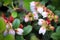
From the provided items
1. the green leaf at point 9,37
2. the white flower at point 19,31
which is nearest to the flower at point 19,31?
the white flower at point 19,31

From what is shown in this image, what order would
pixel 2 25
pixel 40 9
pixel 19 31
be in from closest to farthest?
pixel 2 25 < pixel 19 31 < pixel 40 9

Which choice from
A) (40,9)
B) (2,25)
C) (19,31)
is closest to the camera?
(2,25)

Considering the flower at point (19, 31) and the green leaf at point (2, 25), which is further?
the flower at point (19, 31)

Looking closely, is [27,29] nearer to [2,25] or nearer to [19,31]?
[19,31]

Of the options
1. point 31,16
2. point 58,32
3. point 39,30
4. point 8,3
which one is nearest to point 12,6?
point 8,3

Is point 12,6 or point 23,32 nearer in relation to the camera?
point 23,32

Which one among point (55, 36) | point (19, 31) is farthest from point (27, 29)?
point (55, 36)

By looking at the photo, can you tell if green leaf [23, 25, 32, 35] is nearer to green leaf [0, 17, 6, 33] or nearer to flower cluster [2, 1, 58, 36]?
flower cluster [2, 1, 58, 36]

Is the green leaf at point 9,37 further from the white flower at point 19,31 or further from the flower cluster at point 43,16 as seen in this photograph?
the flower cluster at point 43,16

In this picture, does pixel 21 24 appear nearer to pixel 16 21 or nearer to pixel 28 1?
pixel 16 21

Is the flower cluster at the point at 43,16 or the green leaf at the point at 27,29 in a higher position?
the flower cluster at the point at 43,16

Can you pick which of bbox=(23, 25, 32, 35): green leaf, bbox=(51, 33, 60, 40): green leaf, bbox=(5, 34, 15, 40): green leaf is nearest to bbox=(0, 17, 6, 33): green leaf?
bbox=(5, 34, 15, 40): green leaf
